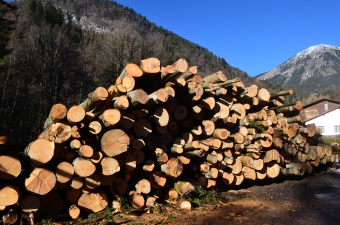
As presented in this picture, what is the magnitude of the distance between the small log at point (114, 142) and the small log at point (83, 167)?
34 centimetres

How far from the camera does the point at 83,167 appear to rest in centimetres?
516

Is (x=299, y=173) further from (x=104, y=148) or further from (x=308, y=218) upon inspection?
(x=104, y=148)

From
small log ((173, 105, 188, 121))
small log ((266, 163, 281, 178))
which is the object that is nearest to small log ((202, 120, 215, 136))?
small log ((173, 105, 188, 121))

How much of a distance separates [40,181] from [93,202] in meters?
1.05

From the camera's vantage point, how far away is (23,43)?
23.2 metres

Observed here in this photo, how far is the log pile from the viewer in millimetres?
5066

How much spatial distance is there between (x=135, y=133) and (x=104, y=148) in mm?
906

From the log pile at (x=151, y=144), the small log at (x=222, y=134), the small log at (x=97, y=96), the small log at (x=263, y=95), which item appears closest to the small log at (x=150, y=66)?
the log pile at (x=151, y=144)

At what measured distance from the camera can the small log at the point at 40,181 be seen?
4902 millimetres

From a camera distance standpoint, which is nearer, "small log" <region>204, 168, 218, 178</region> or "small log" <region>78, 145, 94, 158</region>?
"small log" <region>78, 145, 94, 158</region>

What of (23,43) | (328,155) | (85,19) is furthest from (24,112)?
(85,19)

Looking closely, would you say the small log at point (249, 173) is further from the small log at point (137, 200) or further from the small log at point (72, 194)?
the small log at point (72, 194)

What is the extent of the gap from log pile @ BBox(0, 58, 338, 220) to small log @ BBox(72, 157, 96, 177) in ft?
0.05

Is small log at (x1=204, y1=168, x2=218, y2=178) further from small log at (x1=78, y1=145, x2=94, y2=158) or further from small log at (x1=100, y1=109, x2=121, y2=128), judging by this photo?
small log at (x1=78, y1=145, x2=94, y2=158)
